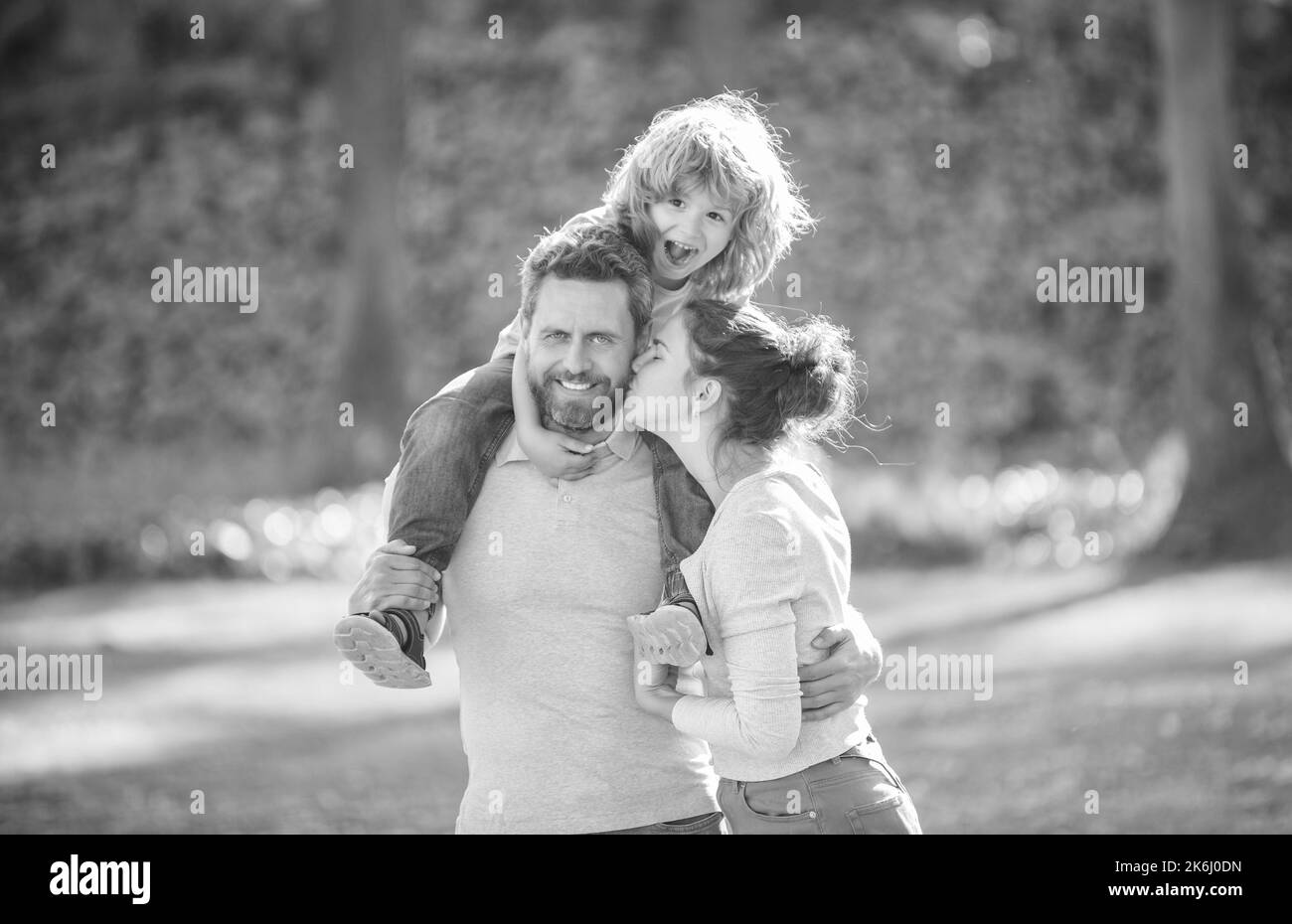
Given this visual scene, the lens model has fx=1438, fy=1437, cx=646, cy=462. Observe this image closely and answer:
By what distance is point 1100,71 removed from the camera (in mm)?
11430

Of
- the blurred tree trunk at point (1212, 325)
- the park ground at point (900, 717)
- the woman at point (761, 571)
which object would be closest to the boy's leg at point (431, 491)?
the woman at point (761, 571)

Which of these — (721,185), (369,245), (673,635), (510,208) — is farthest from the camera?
(510,208)

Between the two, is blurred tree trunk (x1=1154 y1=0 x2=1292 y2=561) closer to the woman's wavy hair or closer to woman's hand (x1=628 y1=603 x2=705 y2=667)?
the woman's wavy hair

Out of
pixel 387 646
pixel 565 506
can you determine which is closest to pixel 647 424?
pixel 565 506

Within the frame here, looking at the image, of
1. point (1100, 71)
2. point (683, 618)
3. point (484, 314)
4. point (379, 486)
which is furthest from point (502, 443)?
point (1100, 71)

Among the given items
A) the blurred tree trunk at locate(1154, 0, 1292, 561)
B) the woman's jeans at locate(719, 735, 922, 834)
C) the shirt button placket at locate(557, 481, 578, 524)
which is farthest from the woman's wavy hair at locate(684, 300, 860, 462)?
the blurred tree trunk at locate(1154, 0, 1292, 561)

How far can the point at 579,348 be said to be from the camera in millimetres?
2303

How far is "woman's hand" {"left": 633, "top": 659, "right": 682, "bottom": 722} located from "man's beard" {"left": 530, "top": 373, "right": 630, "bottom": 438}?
1.28 ft

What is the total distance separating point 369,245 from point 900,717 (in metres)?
5.22

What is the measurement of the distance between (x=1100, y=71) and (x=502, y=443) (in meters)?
10.2

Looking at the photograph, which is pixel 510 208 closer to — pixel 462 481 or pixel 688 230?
pixel 688 230

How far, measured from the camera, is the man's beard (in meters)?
2.30

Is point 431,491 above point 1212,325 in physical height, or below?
below

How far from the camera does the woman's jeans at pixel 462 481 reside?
2.31 m
